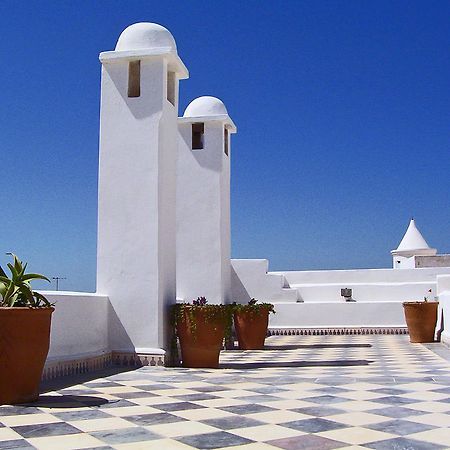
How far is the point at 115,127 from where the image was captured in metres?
8.88

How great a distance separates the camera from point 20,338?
511 centimetres

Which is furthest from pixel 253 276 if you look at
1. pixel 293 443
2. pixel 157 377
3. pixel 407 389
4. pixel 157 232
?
pixel 293 443

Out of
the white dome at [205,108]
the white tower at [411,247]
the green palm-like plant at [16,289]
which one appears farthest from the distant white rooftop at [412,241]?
Answer: the green palm-like plant at [16,289]

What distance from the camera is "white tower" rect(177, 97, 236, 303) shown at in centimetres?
1227

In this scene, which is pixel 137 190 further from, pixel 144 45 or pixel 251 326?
pixel 251 326

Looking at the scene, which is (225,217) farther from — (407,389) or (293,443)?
(293,443)

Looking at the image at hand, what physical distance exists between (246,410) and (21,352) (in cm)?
192

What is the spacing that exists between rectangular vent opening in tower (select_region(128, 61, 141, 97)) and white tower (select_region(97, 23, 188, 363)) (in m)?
0.01

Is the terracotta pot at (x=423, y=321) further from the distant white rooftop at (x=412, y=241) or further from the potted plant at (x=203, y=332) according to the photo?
the distant white rooftop at (x=412, y=241)

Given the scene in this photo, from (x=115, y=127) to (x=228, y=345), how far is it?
4.96 m

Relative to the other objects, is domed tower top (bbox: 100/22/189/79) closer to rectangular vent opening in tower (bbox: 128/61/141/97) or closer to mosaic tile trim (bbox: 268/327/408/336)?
rectangular vent opening in tower (bbox: 128/61/141/97)

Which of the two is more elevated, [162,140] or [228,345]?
[162,140]

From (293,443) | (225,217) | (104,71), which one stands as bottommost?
(293,443)

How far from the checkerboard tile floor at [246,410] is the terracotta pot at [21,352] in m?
0.17
